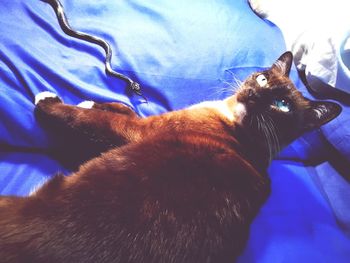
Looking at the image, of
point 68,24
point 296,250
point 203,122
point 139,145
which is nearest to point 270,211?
point 296,250

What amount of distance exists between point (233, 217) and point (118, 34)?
0.90 meters

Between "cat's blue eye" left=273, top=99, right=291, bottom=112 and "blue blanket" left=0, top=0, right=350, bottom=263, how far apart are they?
0.28 m

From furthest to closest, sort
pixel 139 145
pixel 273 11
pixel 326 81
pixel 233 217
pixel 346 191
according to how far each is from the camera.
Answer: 1. pixel 273 11
2. pixel 326 81
3. pixel 346 191
4. pixel 139 145
5. pixel 233 217

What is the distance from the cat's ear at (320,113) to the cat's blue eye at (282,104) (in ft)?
0.24

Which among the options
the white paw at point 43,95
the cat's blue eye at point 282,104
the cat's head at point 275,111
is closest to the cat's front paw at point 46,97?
the white paw at point 43,95

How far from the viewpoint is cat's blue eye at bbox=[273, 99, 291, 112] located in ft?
3.68

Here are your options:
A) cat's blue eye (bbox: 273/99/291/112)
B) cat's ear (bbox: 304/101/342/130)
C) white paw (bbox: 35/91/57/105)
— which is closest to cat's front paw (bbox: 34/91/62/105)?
white paw (bbox: 35/91/57/105)

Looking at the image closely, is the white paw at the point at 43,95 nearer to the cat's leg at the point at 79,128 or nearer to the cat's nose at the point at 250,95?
the cat's leg at the point at 79,128

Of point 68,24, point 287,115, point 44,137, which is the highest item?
point 287,115

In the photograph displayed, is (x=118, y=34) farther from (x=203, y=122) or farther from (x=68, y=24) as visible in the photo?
(x=203, y=122)

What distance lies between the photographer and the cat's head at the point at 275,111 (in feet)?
3.64

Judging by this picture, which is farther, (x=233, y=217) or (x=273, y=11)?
(x=273, y=11)

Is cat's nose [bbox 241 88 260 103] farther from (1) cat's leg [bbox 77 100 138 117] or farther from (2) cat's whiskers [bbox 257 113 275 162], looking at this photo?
(1) cat's leg [bbox 77 100 138 117]

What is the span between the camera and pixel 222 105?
1249 millimetres
